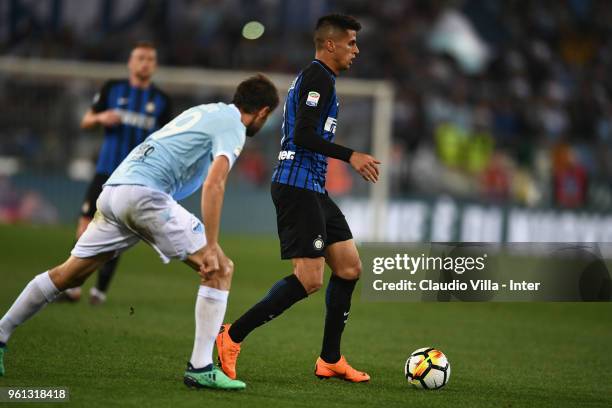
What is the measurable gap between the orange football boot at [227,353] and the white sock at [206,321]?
1.53ft

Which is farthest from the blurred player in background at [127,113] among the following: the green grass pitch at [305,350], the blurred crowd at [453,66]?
the blurred crowd at [453,66]

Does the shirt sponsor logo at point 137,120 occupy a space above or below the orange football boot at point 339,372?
above

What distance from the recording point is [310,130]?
19.7 feet

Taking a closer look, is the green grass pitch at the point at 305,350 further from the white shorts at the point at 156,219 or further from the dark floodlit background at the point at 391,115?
the dark floodlit background at the point at 391,115

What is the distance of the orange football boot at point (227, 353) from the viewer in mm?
6113

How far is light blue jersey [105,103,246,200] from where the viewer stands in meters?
5.67

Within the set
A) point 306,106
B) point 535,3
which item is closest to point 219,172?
point 306,106

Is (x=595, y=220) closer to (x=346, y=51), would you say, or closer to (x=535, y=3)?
(x=535, y=3)

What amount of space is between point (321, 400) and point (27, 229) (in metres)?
13.8

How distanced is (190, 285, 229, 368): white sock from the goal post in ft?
42.8

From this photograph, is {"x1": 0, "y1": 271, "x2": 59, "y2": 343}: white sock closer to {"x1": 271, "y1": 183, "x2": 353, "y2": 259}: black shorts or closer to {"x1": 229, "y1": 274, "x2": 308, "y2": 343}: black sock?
{"x1": 229, "y1": 274, "x2": 308, "y2": 343}: black sock

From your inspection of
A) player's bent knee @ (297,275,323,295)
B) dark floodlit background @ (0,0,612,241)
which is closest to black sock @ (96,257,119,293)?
player's bent knee @ (297,275,323,295)

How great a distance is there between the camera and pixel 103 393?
214 inches

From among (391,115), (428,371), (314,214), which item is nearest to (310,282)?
(314,214)
